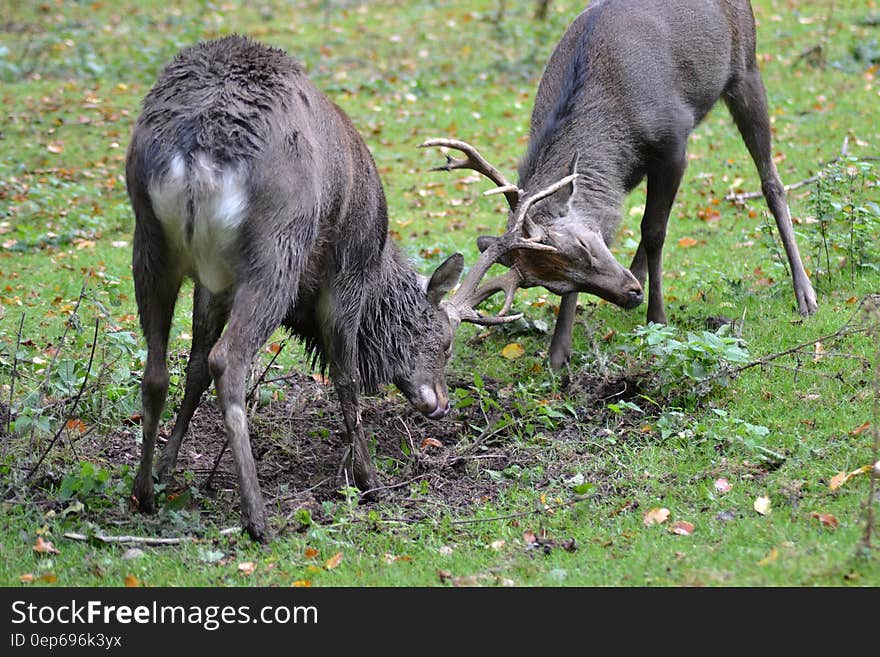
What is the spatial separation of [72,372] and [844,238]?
17.4 feet

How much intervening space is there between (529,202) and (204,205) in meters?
2.36

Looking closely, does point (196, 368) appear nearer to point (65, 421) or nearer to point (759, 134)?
point (65, 421)

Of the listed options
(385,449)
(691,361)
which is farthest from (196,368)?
(691,361)

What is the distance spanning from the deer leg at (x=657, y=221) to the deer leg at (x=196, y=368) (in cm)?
333

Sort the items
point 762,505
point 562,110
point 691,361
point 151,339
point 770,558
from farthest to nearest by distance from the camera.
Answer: point 562,110
point 691,361
point 151,339
point 762,505
point 770,558

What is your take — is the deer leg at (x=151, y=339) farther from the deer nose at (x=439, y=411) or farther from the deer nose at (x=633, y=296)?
the deer nose at (x=633, y=296)

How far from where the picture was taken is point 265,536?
5.03m

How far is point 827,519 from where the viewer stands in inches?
190

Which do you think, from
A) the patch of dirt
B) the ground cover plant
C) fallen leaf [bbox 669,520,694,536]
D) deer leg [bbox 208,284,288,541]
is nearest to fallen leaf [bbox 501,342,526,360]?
the ground cover plant

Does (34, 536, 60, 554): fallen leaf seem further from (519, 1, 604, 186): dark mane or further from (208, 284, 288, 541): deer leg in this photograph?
(519, 1, 604, 186): dark mane

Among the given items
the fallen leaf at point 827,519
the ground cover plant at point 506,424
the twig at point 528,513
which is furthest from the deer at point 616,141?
the fallen leaf at point 827,519

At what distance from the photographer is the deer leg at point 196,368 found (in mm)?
5605
